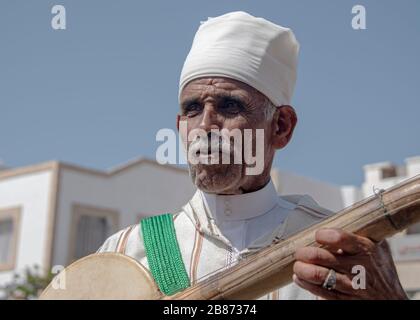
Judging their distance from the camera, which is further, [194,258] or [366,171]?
[366,171]

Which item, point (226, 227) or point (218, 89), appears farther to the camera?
point (226, 227)

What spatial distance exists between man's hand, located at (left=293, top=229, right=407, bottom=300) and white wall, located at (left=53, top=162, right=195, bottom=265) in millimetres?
21674

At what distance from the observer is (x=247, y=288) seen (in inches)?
85.4

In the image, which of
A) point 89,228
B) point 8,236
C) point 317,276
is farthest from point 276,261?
point 8,236

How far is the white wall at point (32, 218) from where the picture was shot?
77.6 feet

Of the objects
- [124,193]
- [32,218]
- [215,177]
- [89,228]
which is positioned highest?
[124,193]

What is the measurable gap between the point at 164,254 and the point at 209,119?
543 millimetres

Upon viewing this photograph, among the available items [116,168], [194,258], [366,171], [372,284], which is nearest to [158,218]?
[194,258]

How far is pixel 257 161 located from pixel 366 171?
3089cm

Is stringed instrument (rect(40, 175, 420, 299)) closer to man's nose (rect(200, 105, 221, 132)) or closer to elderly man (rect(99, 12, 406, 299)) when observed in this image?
elderly man (rect(99, 12, 406, 299))

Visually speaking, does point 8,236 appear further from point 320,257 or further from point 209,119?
point 320,257

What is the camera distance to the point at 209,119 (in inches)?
107

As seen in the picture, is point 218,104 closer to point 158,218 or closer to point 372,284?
point 158,218

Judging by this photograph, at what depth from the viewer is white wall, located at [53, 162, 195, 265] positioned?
78.1 ft
